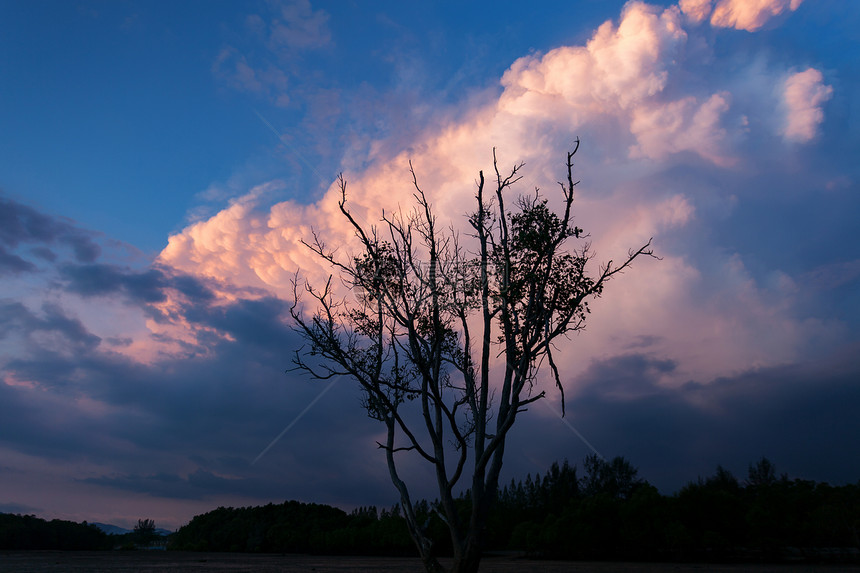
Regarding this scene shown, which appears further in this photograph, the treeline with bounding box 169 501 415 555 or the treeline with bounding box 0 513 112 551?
the treeline with bounding box 169 501 415 555

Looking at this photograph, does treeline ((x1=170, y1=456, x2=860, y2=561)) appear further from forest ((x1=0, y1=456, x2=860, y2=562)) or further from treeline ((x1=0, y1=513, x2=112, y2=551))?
treeline ((x1=0, y1=513, x2=112, y2=551))

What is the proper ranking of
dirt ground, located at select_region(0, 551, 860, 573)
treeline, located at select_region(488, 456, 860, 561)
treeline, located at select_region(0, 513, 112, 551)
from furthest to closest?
1. treeline, located at select_region(0, 513, 112, 551)
2. treeline, located at select_region(488, 456, 860, 561)
3. dirt ground, located at select_region(0, 551, 860, 573)

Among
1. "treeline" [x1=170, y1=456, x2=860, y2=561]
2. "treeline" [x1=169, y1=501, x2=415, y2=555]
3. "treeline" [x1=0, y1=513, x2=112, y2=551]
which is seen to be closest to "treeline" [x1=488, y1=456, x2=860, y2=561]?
"treeline" [x1=170, y1=456, x2=860, y2=561]

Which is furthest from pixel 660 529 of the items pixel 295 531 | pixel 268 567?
pixel 295 531

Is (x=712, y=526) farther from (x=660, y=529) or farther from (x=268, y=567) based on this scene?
(x=268, y=567)

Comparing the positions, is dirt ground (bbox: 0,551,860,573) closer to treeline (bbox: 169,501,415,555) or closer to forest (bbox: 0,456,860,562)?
forest (bbox: 0,456,860,562)

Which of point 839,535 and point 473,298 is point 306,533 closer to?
point 839,535

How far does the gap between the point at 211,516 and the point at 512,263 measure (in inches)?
6391

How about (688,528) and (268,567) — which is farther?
(688,528)

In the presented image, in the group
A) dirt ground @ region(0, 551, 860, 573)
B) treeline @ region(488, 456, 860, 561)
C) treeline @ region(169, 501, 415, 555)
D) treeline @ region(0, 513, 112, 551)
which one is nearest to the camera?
dirt ground @ region(0, 551, 860, 573)

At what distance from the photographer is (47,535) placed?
96.1m

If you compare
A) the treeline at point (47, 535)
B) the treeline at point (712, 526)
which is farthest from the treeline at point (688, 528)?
the treeline at point (47, 535)

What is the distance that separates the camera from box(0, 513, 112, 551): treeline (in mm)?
Result: 89500

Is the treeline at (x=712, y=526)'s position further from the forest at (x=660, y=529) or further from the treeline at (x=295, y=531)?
the treeline at (x=295, y=531)
